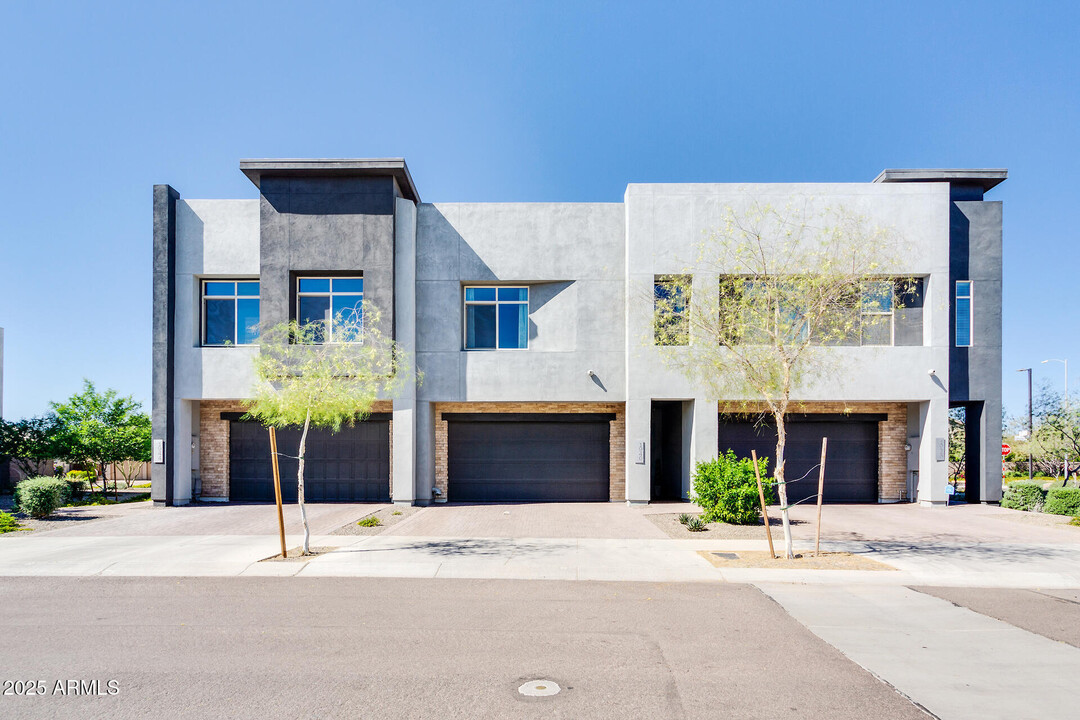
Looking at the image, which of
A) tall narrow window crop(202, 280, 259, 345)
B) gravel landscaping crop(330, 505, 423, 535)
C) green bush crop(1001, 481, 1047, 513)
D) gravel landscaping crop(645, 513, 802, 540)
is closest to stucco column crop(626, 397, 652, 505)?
gravel landscaping crop(645, 513, 802, 540)

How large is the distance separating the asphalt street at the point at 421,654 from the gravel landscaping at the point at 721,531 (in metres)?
3.73

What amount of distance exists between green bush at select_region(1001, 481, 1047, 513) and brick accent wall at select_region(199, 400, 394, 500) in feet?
61.7

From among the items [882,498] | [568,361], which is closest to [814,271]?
[568,361]

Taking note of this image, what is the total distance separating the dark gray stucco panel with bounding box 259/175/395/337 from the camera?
17.3 meters

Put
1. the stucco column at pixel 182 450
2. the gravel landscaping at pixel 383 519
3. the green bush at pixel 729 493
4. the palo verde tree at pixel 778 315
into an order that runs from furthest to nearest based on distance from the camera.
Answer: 1. the stucco column at pixel 182 450
2. the green bush at pixel 729 493
3. the gravel landscaping at pixel 383 519
4. the palo verde tree at pixel 778 315

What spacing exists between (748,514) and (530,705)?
404 inches

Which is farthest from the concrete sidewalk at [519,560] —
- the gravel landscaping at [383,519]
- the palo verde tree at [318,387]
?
the palo verde tree at [318,387]

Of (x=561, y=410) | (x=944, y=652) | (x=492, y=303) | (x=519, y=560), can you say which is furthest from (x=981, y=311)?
(x=519, y=560)

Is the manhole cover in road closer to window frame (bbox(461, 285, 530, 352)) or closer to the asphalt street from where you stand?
the asphalt street

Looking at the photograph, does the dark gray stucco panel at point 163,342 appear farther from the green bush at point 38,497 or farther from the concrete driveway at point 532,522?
the concrete driveway at point 532,522

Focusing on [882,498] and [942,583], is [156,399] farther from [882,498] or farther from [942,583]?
[882,498]

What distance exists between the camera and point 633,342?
17.4 m

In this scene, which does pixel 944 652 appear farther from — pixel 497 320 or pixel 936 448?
pixel 497 320

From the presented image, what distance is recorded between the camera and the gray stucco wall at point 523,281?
58.7 ft
